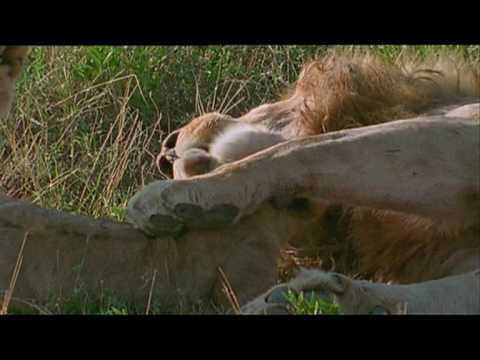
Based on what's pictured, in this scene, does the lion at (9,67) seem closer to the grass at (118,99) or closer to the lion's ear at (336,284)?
the lion's ear at (336,284)

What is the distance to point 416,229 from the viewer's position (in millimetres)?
4152

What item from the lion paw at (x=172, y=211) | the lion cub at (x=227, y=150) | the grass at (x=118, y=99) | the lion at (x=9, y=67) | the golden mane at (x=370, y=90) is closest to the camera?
the lion at (x=9, y=67)

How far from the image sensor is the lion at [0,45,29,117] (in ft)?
11.5

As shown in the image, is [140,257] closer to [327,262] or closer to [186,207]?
[186,207]

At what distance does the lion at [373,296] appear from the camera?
3.55m

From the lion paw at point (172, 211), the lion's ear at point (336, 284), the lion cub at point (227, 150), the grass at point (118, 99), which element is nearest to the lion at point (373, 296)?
the lion's ear at point (336, 284)

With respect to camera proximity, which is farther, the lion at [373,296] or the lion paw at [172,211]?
the lion paw at [172,211]

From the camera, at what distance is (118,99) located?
6.80m

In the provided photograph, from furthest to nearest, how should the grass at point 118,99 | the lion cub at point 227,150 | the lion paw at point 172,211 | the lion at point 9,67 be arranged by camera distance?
the grass at point 118,99
the lion cub at point 227,150
the lion paw at point 172,211
the lion at point 9,67

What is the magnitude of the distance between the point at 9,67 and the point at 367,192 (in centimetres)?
109

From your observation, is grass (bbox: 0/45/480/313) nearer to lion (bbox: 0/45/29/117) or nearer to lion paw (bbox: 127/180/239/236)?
lion paw (bbox: 127/180/239/236)

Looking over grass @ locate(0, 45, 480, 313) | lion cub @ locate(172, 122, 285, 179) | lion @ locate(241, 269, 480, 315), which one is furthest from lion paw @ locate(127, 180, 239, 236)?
grass @ locate(0, 45, 480, 313)
